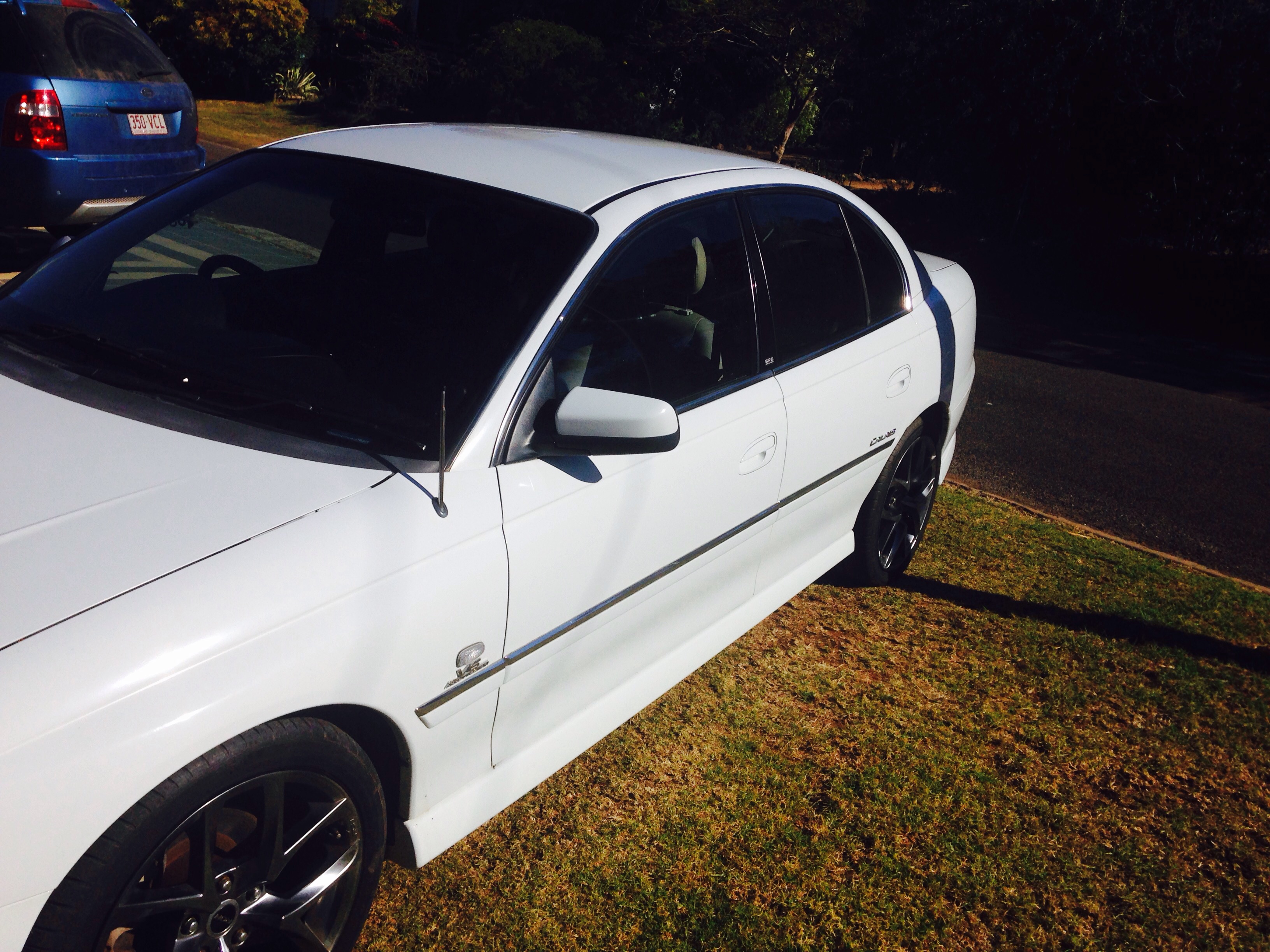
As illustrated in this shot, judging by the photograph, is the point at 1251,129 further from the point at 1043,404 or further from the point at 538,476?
the point at 538,476

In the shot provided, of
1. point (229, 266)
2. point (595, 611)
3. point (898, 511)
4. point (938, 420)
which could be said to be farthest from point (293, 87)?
point (595, 611)

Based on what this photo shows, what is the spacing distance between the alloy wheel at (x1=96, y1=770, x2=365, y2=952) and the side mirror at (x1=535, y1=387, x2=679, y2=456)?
0.90 m

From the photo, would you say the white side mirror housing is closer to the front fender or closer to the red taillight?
the front fender

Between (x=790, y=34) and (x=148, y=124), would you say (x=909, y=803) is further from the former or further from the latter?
(x=790, y=34)

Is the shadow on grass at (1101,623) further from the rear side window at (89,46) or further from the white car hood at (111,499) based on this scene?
the rear side window at (89,46)

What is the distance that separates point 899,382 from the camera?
3.95 meters

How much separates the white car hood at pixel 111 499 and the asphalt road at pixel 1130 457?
192 inches

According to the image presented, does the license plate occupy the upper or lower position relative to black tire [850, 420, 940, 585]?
upper

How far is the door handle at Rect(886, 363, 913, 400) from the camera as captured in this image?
3.88 meters

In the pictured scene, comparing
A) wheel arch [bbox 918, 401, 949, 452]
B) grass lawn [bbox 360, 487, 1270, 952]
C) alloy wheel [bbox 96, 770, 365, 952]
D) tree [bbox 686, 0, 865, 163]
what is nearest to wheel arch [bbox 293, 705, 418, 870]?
alloy wheel [bbox 96, 770, 365, 952]

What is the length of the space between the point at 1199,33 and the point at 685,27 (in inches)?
392

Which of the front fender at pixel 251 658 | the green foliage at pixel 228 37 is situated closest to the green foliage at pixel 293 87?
the green foliage at pixel 228 37

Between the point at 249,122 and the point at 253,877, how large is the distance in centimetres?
2349

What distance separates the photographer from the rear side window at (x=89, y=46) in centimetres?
662
